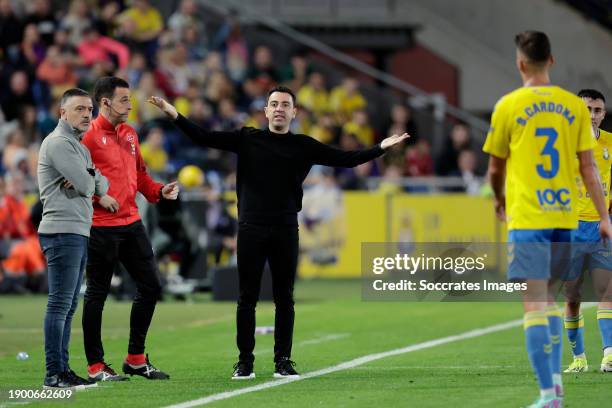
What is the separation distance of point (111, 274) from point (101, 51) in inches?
659

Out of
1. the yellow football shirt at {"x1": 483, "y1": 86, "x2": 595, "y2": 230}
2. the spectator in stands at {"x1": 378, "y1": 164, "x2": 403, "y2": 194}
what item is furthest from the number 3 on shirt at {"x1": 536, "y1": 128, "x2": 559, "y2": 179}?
the spectator in stands at {"x1": 378, "y1": 164, "x2": 403, "y2": 194}

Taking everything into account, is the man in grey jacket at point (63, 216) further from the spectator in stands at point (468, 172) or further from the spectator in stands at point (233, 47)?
the spectator in stands at point (233, 47)

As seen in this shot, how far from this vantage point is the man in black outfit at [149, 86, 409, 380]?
11.2 m

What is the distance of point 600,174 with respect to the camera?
1116cm

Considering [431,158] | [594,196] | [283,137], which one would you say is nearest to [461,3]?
[431,158]

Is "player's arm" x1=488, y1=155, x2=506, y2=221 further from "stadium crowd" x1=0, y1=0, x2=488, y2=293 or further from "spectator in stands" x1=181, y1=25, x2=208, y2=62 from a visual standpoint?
"spectator in stands" x1=181, y1=25, x2=208, y2=62

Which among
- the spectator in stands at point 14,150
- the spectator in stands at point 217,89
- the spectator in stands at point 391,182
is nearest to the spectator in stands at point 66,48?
the spectator in stands at point 14,150

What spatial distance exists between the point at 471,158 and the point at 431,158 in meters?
1.24

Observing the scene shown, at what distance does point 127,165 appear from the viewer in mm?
11156

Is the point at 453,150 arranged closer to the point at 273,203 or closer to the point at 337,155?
the point at 337,155

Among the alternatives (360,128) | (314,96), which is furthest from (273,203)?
(314,96)

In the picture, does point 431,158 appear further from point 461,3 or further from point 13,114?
point 13,114

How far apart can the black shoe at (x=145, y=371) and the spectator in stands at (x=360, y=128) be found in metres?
17.0

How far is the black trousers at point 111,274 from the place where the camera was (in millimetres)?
10984
